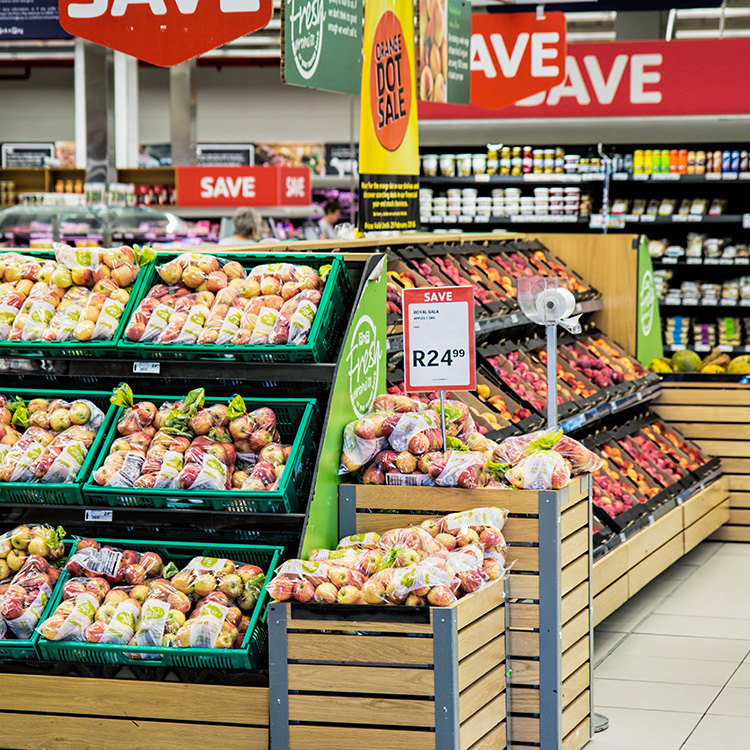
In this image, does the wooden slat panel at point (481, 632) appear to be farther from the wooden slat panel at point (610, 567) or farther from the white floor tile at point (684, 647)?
the white floor tile at point (684, 647)

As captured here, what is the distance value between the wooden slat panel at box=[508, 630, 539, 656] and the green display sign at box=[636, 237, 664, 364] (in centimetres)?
405

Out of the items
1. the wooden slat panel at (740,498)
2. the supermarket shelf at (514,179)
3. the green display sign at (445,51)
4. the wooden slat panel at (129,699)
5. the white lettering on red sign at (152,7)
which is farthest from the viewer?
the supermarket shelf at (514,179)

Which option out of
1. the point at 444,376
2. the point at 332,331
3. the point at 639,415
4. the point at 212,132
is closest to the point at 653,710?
the point at 444,376

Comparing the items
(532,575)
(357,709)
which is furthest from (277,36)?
(357,709)

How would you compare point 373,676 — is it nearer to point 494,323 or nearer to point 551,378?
point 551,378

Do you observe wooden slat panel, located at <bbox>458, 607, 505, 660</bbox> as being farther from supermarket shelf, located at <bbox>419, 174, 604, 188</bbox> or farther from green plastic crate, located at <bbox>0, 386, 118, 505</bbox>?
supermarket shelf, located at <bbox>419, 174, 604, 188</bbox>

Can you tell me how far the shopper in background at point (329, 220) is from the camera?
40.8 feet

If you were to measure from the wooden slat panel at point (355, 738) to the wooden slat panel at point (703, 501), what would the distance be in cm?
374

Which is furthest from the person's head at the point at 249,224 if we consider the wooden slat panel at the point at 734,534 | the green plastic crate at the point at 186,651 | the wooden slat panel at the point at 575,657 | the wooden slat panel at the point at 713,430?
the green plastic crate at the point at 186,651

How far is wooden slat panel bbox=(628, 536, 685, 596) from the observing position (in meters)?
5.64

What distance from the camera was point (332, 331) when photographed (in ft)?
12.3

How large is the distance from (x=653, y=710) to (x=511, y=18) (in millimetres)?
4691

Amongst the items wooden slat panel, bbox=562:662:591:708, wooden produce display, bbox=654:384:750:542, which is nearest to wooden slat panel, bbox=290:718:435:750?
wooden slat panel, bbox=562:662:591:708

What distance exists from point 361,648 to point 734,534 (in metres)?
4.89
